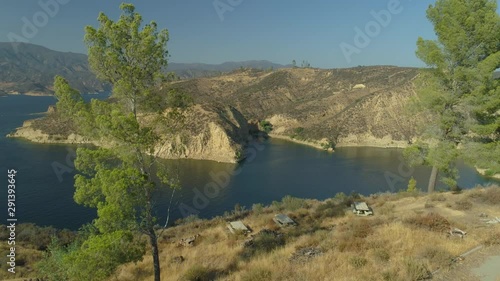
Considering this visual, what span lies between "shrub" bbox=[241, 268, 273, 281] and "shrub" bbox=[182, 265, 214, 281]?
180 centimetres

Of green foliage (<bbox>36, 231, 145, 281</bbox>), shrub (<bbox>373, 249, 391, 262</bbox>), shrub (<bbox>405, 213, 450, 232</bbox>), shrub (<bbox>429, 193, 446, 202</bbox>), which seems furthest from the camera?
shrub (<bbox>429, 193, 446, 202</bbox>)

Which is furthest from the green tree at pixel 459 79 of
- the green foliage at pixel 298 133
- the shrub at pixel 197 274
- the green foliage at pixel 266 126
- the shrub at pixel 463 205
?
the green foliage at pixel 266 126

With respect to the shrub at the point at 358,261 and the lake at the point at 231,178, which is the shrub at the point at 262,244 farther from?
the lake at the point at 231,178

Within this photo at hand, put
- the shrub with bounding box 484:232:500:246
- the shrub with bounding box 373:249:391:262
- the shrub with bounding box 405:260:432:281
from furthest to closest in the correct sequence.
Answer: the shrub with bounding box 484:232:500:246
the shrub with bounding box 373:249:391:262
the shrub with bounding box 405:260:432:281

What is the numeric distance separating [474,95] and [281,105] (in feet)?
360

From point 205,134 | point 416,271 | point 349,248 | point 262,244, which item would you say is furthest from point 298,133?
point 416,271

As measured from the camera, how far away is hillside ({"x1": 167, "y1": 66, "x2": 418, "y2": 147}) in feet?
294

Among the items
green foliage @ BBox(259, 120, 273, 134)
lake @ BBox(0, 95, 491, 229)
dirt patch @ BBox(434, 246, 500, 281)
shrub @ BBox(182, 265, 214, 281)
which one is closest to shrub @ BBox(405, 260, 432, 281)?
dirt patch @ BBox(434, 246, 500, 281)

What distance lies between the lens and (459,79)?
1662 cm

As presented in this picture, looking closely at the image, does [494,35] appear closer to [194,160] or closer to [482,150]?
[482,150]

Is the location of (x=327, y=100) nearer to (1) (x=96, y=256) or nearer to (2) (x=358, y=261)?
(2) (x=358, y=261)

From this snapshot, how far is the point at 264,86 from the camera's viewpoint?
460ft

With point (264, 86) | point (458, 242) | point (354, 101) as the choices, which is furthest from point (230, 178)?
point (264, 86)

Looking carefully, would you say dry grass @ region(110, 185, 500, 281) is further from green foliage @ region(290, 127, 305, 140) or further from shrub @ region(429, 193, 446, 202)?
green foliage @ region(290, 127, 305, 140)
